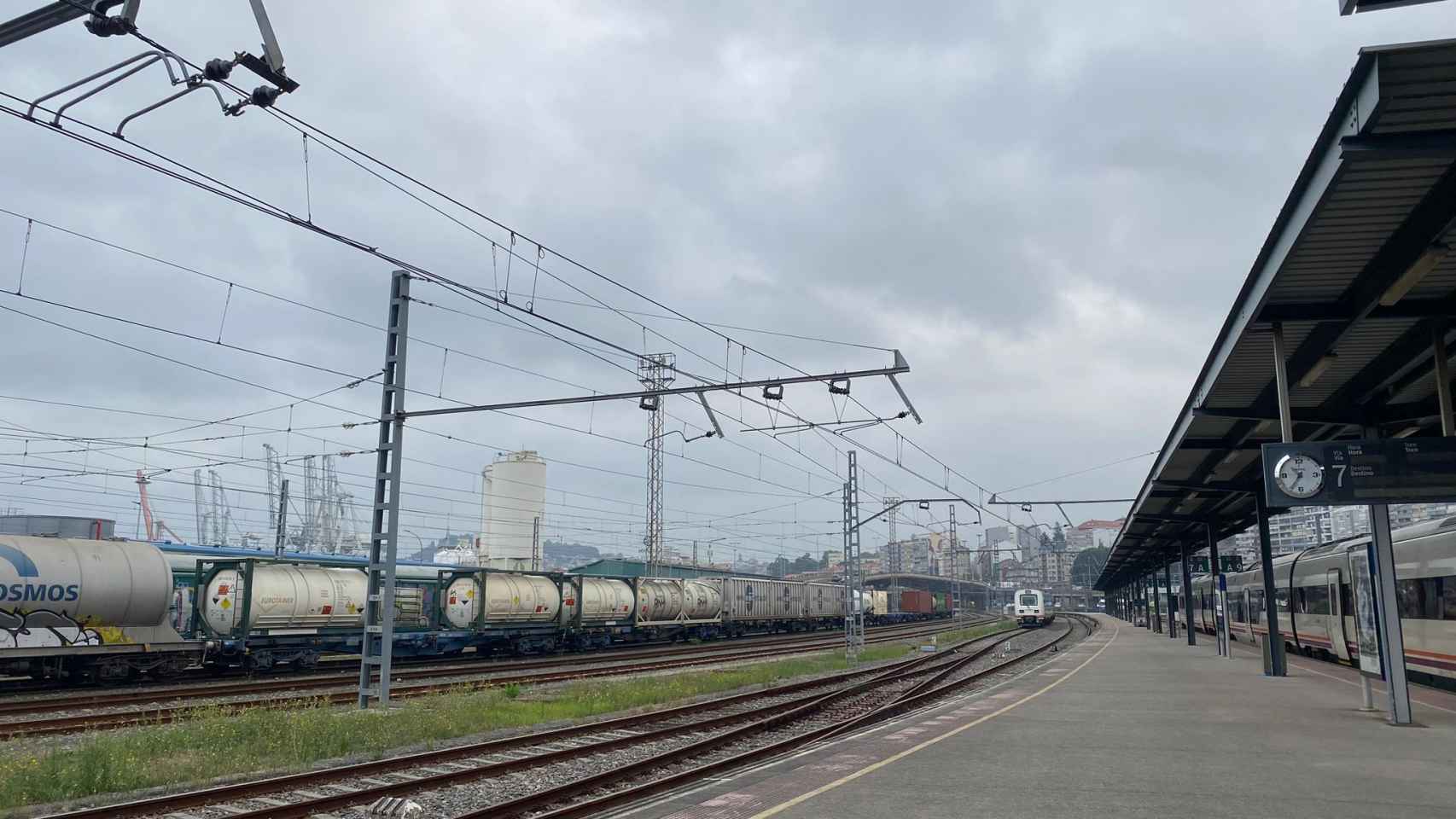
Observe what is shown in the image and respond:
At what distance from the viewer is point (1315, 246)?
10.3m

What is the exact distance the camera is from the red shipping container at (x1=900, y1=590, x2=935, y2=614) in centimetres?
7869

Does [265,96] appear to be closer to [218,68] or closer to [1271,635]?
[218,68]

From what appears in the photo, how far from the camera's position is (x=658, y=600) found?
4256 cm

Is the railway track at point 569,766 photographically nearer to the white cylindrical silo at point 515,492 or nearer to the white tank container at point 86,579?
the white tank container at point 86,579

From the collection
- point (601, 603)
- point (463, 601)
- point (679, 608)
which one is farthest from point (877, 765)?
point (679, 608)

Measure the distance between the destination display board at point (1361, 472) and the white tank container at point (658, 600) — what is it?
102ft

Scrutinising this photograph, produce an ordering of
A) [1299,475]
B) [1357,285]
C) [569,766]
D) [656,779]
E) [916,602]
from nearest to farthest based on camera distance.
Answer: [1357,285], [656,779], [569,766], [1299,475], [916,602]

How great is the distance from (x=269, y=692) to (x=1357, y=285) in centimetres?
2123

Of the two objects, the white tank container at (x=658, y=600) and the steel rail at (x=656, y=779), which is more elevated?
the white tank container at (x=658, y=600)

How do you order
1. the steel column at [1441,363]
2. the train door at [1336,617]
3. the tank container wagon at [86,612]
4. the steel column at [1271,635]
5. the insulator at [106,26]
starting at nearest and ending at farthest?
the insulator at [106,26], the steel column at [1441,363], the tank container wagon at [86,612], the steel column at [1271,635], the train door at [1336,617]

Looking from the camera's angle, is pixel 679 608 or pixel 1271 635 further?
pixel 679 608

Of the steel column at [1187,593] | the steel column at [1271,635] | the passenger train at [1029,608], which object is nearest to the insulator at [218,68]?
the steel column at [1271,635]

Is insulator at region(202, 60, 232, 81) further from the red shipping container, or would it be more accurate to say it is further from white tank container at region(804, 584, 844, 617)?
the red shipping container

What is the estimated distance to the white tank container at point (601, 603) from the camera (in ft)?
121
